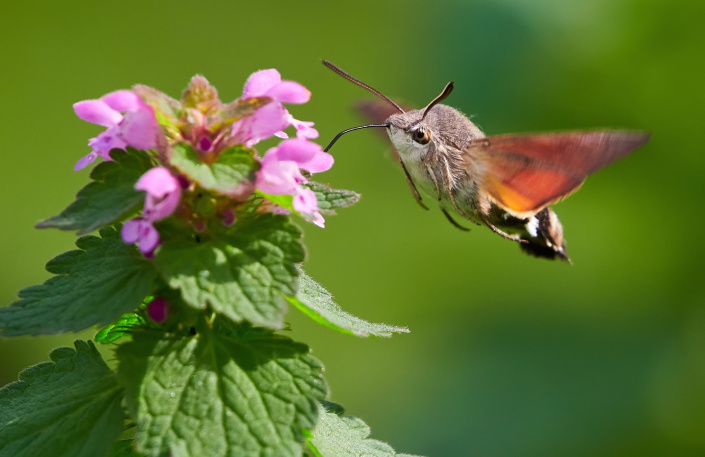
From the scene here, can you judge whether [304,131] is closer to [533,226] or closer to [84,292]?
[84,292]

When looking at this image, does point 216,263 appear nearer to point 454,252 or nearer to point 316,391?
point 316,391

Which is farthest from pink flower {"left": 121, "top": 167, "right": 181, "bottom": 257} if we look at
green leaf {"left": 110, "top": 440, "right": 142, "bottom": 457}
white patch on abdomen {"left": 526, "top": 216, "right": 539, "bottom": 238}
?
white patch on abdomen {"left": 526, "top": 216, "right": 539, "bottom": 238}

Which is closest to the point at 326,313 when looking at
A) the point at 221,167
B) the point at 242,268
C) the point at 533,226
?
the point at 242,268

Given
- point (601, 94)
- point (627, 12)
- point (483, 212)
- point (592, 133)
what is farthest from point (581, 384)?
point (592, 133)

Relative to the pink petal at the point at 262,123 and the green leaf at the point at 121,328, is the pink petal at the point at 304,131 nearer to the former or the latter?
the pink petal at the point at 262,123

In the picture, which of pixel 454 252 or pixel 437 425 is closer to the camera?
pixel 437 425
